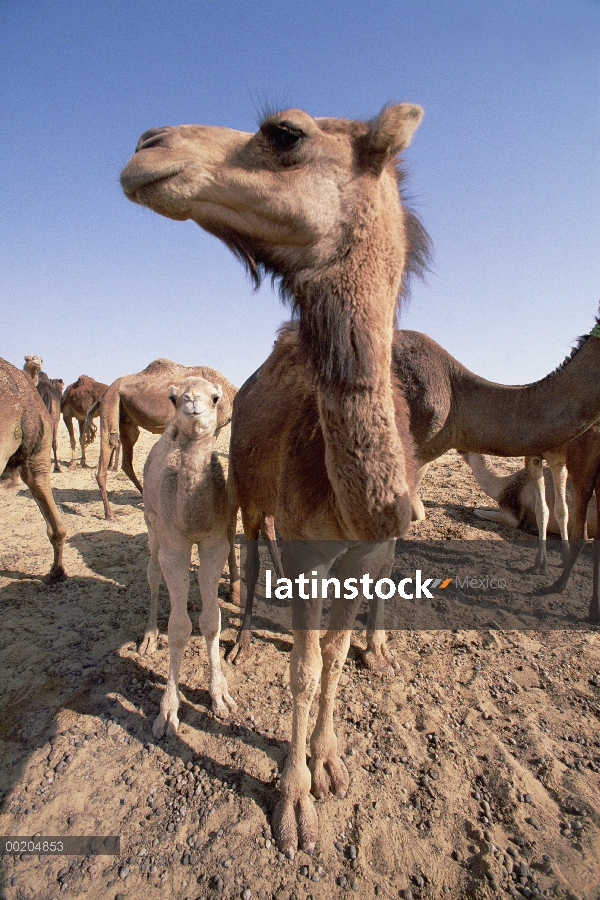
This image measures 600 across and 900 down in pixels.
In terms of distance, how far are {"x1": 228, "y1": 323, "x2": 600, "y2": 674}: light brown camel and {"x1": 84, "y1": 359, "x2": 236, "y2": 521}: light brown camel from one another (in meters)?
4.41

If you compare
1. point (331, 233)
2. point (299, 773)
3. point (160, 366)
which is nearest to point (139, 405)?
point (160, 366)

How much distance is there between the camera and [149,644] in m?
4.02

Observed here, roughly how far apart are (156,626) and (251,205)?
11.9 ft

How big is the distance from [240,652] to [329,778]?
144 centimetres

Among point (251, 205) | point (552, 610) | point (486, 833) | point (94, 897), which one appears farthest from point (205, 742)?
point (552, 610)

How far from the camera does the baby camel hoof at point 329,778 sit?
2.73m

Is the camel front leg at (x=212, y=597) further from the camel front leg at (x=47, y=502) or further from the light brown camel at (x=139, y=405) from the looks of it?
the light brown camel at (x=139, y=405)

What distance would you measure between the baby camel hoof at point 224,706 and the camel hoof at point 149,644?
913mm

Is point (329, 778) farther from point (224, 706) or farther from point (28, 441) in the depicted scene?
point (28, 441)

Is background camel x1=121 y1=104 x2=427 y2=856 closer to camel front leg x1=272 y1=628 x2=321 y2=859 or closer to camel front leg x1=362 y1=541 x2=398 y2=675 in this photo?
camel front leg x1=272 y1=628 x2=321 y2=859

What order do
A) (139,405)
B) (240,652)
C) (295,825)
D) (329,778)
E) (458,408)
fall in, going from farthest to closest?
(139,405)
(458,408)
(240,652)
(329,778)
(295,825)

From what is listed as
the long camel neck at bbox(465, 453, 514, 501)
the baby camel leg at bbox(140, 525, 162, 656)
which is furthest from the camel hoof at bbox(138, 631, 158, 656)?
the long camel neck at bbox(465, 453, 514, 501)

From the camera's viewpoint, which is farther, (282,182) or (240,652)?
(240,652)

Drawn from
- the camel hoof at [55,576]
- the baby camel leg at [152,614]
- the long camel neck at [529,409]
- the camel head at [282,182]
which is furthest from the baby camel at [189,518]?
the camel hoof at [55,576]
